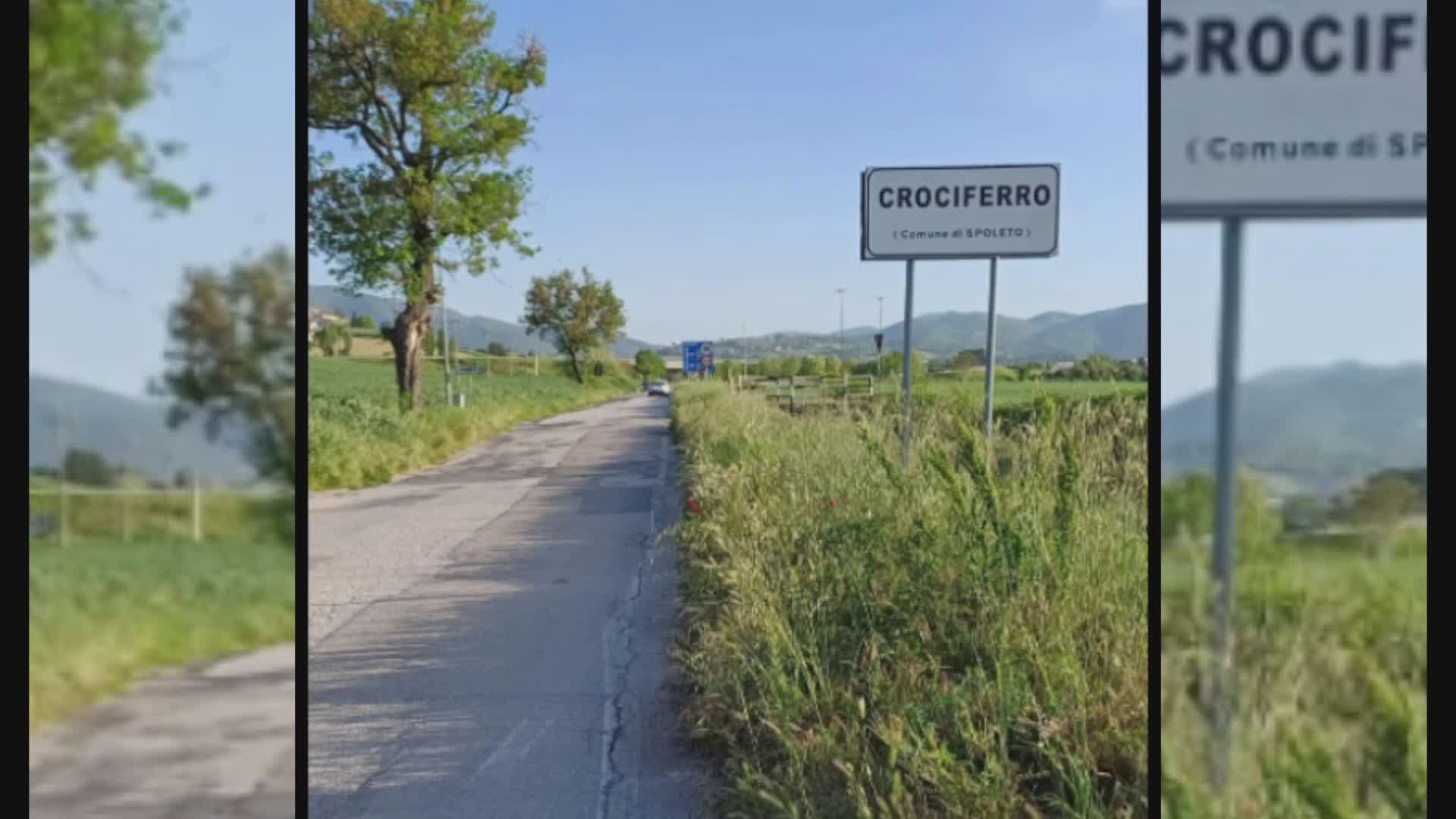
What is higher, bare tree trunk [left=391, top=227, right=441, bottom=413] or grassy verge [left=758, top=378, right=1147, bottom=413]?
bare tree trunk [left=391, top=227, right=441, bottom=413]

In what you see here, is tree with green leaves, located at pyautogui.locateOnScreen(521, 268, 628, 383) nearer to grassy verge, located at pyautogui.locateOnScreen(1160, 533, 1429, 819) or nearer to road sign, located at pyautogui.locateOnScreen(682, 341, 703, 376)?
road sign, located at pyautogui.locateOnScreen(682, 341, 703, 376)

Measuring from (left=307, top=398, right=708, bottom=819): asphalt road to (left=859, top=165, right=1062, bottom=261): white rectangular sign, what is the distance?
7.39 ft

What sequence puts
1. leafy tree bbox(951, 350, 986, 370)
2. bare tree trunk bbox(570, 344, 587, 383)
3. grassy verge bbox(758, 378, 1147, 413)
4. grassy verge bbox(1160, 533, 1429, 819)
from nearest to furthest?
grassy verge bbox(1160, 533, 1429, 819) → grassy verge bbox(758, 378, 1147, 413) → leafy tree bbox(951, 350, 986, 370) → bare tree trunk bbox(570, 344, 587, 383)

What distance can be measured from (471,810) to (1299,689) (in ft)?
7.44

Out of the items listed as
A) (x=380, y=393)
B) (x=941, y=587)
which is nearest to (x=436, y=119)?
(x=380, y=393)

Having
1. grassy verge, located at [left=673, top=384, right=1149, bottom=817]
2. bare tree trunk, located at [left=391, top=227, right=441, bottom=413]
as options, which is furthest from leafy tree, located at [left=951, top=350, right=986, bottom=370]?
bare tree trunk, located at [left=391, top=227, right=441, bottom=413]

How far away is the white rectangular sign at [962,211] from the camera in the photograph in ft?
14.0

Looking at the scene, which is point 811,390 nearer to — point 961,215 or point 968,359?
point 968,359

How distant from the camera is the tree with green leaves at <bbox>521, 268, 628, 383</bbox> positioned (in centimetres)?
873

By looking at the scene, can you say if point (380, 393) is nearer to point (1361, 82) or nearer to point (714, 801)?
point (714, 801)

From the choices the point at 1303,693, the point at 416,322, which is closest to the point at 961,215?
A: the point at 1303,693

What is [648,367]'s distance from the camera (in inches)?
723

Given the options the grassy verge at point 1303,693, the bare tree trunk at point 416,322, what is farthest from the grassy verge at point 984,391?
the bare tree trunk at point 416,322

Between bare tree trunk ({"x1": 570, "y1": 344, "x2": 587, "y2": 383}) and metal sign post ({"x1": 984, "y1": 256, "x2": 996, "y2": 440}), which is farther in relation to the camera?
bare tree trunk ({"x1": 570, "y1": 344, "x2": 587, "y2": 383})
